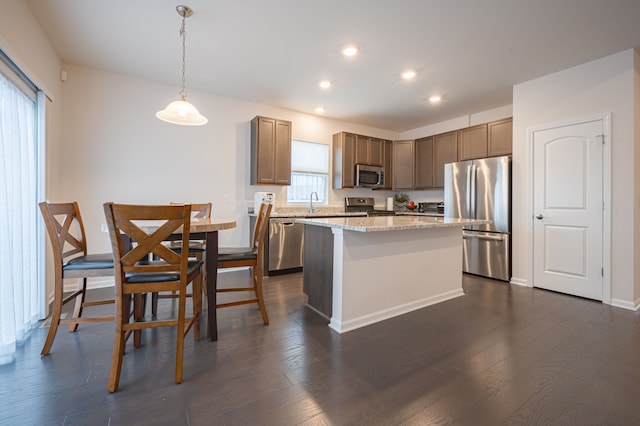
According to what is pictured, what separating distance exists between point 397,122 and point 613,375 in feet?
15.7

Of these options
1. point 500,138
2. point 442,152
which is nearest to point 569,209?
point 500,138

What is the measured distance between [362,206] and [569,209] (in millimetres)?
3155

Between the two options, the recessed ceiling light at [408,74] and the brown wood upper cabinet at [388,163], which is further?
the brown wood upper cabinet at [388,163]

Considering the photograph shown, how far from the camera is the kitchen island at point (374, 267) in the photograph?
237cm

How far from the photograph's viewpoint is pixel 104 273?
189cm

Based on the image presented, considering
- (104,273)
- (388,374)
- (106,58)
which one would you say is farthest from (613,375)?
(106,58)

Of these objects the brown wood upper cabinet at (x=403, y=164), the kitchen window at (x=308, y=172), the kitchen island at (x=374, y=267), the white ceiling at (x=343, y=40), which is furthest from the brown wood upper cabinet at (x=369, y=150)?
the kitchen island at (x=374, y=267)

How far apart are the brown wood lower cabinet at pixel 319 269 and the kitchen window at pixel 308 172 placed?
7.19ft

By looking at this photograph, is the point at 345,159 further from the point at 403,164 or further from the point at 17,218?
the point at 17,218

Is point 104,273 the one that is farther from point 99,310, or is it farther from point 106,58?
point 106,58

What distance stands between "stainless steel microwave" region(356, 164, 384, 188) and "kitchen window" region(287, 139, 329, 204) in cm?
60

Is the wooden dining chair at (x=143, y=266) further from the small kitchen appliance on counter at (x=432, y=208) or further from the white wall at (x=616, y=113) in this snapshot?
the small kitchen appliance on counter at (x=432, y=208)

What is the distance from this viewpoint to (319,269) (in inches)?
106

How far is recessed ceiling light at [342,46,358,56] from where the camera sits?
295 centimetres
